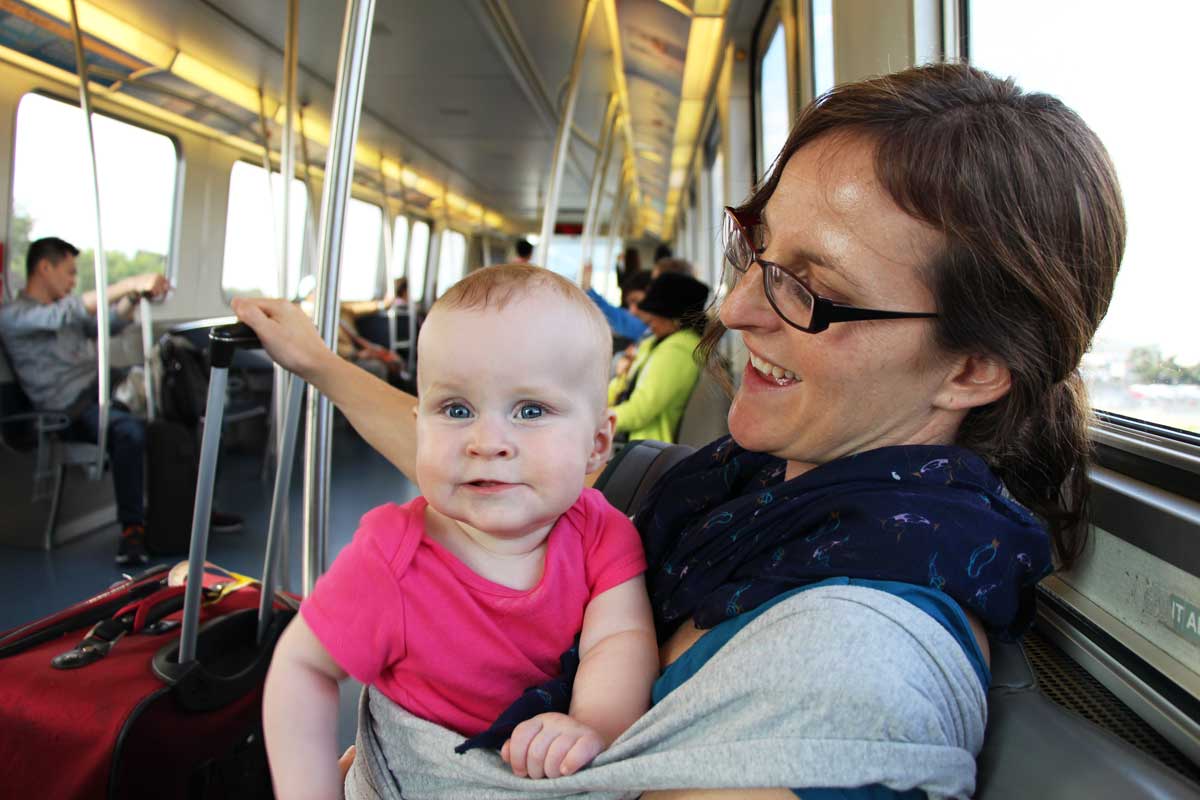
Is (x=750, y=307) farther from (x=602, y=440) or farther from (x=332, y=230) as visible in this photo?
(x=332, y=230)

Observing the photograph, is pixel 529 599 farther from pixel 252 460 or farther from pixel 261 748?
pixel 252 460

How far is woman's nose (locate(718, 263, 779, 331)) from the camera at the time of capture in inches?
42.3

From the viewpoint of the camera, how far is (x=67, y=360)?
4785 millimetres

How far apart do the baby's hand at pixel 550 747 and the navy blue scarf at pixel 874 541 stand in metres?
0.18

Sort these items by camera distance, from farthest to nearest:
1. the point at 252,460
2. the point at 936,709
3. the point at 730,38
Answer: the point at 252,460 < the point at 730,38 < the point at 936,709

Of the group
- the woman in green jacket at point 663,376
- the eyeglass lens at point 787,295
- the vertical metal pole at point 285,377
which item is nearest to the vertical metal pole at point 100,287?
the vertical metal pole at point 285,377

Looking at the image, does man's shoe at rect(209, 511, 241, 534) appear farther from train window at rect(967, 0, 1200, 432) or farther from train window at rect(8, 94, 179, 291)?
train window at rect(967, 0, 1200, 432)

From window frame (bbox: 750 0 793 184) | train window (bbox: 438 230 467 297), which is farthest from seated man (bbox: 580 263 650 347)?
train window (bbox: 438 230 467 297)

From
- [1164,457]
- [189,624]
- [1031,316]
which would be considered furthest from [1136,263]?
[189,624]

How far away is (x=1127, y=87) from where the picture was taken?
4.51 feet

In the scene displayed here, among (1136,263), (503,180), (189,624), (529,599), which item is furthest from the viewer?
(503,180)

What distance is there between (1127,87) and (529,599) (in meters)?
1.21

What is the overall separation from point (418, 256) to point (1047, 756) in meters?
14.8

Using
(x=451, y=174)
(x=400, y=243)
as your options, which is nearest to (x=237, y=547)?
(x=451, y=174)
